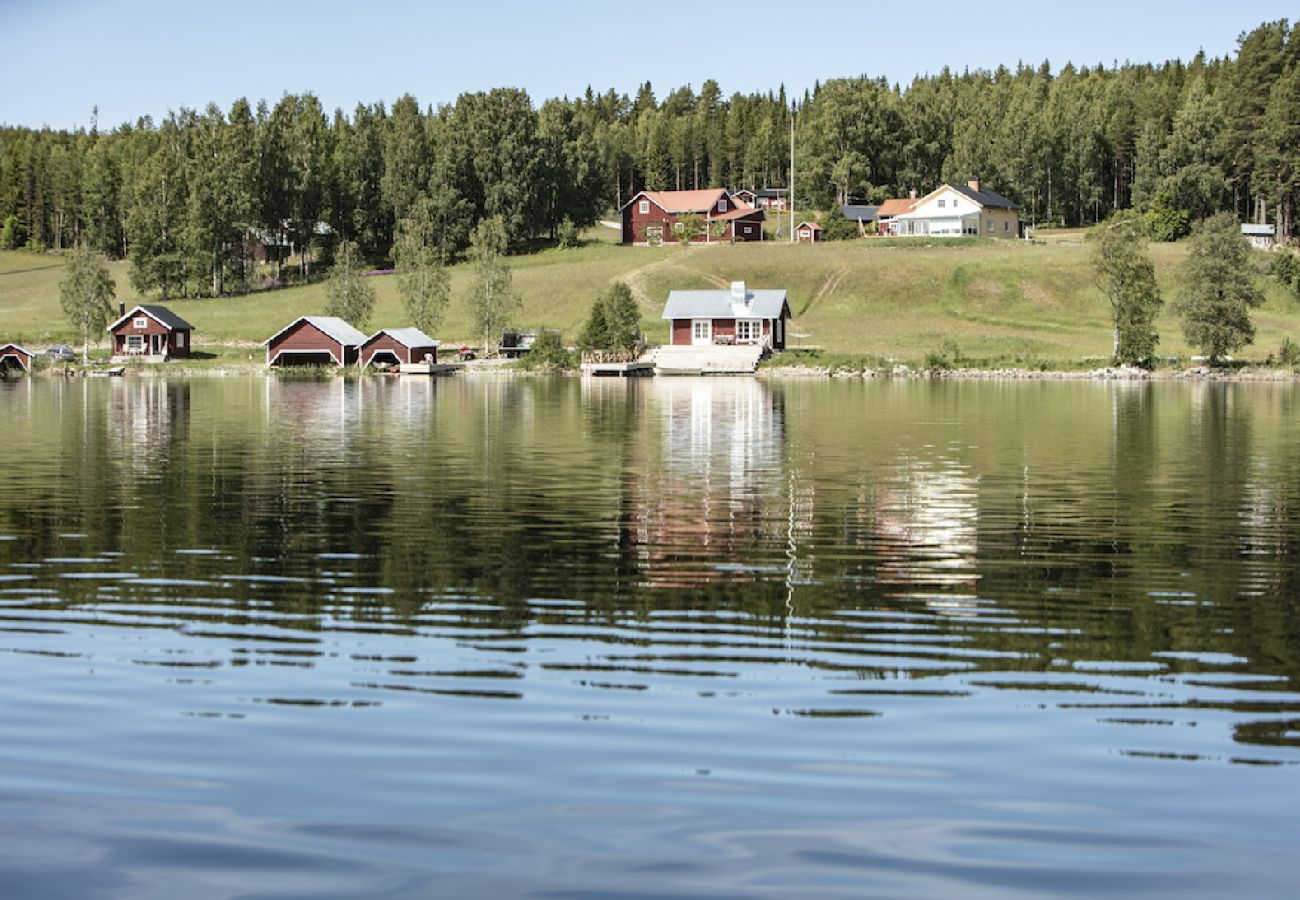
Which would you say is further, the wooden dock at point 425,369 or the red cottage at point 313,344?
the red cottage at point 313,344

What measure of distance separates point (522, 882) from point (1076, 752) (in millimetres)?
5954

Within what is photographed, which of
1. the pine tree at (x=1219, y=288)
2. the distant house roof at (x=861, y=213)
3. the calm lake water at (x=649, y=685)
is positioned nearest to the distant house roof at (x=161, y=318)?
the pine tree at (x=1219, y=288)

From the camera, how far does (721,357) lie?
115m

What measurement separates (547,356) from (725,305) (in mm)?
15771

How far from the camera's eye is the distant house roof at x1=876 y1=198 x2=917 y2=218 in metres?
175

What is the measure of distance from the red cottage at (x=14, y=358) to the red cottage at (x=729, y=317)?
54.3 metres

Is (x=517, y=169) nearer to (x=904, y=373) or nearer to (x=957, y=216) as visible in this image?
(x=957, y=216)

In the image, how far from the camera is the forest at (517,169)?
514 ft

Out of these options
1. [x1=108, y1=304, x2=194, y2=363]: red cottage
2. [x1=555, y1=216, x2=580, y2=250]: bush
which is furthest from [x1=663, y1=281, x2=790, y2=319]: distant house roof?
[x1=555, y1=216, x2=580, y2=250]: bush

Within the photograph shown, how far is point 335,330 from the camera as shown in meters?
120

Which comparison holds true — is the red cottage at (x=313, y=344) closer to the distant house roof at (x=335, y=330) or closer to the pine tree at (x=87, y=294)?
the distant house roof at (x=335, y=330)

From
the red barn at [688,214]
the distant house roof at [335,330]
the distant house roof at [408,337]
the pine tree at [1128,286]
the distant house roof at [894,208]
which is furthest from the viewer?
the red barn at [688,214]

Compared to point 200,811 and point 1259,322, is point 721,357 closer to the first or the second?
point 1259,322

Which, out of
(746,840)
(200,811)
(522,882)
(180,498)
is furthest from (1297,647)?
(180,498)
